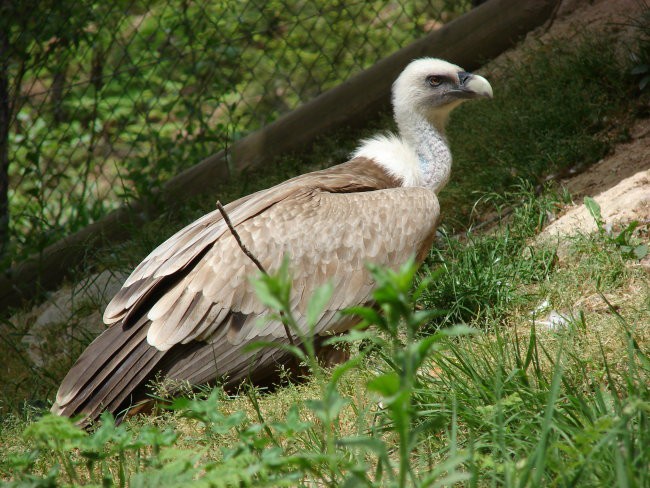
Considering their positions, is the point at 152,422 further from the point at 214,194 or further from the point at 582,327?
the point at 214,194

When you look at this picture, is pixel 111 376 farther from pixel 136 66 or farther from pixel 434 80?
pixel 136 66

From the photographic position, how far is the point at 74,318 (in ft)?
18.5

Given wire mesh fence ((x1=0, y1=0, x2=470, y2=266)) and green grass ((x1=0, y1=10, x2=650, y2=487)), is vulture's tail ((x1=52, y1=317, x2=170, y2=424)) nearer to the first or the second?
green grass ((x1=0, y1=10, x2=650, y2=487))

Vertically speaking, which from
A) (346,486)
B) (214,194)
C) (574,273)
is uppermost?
(346,486)

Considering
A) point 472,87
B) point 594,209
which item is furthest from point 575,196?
point 472,87

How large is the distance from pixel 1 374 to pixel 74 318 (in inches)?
23.2

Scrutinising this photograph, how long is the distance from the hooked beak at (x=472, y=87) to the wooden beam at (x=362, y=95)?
5.99 feet

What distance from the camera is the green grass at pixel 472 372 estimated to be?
87.9 inches

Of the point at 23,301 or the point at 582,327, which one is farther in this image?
the point at 23,301

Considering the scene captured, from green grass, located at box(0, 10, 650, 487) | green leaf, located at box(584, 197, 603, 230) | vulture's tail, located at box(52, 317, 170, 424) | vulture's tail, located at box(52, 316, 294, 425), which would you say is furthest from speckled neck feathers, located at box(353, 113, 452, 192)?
vulture's tail, located at box(52, 317, 170, 424)

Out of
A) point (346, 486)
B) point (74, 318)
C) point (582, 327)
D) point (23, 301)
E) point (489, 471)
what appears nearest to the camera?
point (346, 486)

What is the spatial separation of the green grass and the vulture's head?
1.73ft

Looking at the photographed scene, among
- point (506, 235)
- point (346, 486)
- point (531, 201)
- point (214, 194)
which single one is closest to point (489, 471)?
point (346, 486)

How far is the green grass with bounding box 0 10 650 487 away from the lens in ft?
7.32
